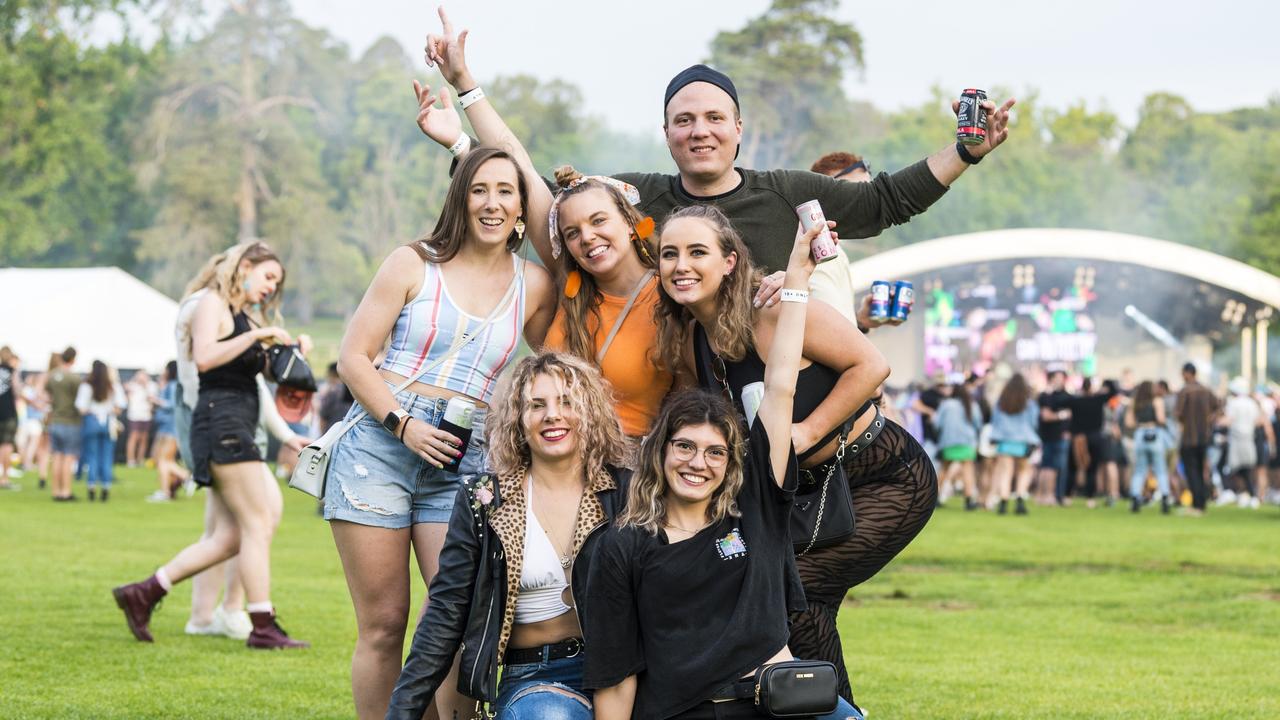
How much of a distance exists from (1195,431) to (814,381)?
17.3 m

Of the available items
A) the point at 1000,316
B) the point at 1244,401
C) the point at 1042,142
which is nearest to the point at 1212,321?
the point at 1000,316

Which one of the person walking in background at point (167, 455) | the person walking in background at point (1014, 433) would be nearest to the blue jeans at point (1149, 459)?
the person walking in background at point (1014, 433)

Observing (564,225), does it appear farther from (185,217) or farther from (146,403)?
(185,217)

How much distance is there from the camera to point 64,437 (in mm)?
18938

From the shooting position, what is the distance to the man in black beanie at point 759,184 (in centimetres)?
459

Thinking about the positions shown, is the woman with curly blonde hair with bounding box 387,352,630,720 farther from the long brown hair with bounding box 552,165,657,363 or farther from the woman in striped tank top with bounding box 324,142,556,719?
the woman in striped tank top with bounding box 324,142,556,719

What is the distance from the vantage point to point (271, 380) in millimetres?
7879

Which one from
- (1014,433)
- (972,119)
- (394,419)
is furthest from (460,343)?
(1014,433)

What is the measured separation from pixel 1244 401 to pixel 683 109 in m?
17.9

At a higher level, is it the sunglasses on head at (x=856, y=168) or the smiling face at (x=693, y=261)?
the sunglasses on head at (x=856, y=168)

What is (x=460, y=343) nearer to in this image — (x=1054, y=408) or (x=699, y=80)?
(x=699, y=80)

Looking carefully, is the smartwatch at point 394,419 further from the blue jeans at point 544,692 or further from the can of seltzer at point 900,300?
the can of seltzer at point 900,300

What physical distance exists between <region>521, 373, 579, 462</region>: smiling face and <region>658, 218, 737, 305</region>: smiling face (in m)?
0.42

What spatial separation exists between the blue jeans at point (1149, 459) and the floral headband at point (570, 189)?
56.2ft
